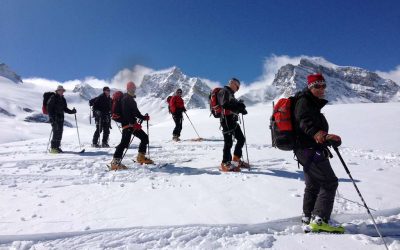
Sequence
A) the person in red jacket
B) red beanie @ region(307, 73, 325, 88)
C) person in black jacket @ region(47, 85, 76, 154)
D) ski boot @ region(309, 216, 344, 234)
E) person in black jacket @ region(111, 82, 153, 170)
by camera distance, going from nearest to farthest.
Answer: ski boot @ region(309, 216, 344, 234)
red beanie @ region(307, 73, 325, 88)
person in black jacket @ region(111, 82, 153, 170)
person in black jacket @ region(47, 85, 76, 154)
the person in red jacket

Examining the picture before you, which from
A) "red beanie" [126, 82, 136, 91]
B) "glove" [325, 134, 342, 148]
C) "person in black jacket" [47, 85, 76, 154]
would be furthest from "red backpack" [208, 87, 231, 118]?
"person in black jacket" [47, 85, 76, 154]

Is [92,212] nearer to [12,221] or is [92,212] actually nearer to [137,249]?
[12,221]

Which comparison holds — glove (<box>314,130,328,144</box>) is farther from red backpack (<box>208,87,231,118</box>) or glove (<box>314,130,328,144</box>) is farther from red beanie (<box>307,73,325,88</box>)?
red backpack (<box>208,87,231,118</box>)

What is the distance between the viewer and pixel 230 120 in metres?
9.23

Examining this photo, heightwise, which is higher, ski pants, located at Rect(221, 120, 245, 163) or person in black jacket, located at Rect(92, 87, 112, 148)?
person in black jacket, located at Rect(92, 87, 112, 148)

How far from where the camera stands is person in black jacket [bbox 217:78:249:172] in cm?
884

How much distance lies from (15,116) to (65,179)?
202 meters

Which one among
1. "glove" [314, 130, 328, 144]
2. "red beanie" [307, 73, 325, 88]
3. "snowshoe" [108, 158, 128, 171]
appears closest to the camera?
"glove" [314, 130, 328, 144]

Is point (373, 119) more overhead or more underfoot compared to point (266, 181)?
more overhead

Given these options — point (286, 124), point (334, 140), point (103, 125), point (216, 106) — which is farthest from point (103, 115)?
point (334, 140)

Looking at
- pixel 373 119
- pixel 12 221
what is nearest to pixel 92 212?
pixel 12 221

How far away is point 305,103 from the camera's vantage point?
4.98m

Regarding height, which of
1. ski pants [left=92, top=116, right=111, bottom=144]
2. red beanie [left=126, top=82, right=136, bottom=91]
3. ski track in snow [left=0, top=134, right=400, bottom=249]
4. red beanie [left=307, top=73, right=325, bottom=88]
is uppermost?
red beanie [left=126, top=82, right=136, bottom=91]

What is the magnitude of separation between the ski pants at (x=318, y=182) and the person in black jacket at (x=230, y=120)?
364 cm
